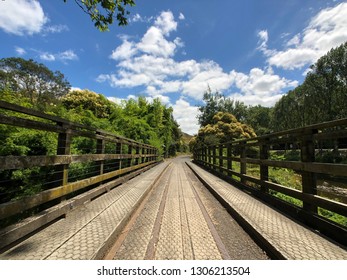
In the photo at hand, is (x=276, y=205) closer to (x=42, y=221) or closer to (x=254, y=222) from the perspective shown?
Answer: (x=254, y=222)

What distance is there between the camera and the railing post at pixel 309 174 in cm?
281

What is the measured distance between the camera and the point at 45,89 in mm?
42500

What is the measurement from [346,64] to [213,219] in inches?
1290

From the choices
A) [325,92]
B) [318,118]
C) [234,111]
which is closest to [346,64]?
[325,92]

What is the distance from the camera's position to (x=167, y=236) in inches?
105

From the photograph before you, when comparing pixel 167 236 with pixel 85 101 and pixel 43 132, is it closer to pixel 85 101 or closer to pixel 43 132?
pixel 43 132

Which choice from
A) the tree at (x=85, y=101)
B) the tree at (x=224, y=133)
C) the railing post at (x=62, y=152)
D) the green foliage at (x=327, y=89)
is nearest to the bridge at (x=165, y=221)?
the railing post at (x=62, y=152)

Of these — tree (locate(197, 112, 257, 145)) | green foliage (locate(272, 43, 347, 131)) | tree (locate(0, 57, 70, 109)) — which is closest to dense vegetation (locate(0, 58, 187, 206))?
tree (locate(0, 57, 70, 109))

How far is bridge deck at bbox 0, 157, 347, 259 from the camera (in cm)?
201

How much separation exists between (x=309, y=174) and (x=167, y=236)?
6.93ft

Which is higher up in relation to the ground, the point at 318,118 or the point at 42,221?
the point at 318,118

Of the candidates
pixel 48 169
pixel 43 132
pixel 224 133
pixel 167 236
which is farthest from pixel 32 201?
pixel 224 133

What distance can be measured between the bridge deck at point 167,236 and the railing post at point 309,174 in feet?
1.07
